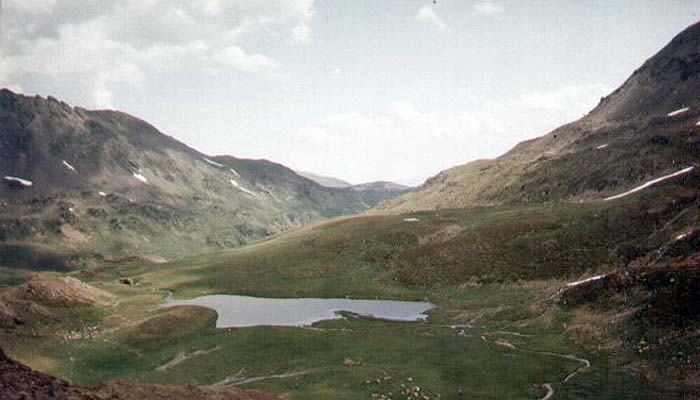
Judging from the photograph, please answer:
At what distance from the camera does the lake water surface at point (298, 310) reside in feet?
233

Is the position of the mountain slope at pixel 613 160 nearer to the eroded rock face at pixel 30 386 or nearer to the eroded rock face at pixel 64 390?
the eroded rock face at pixel 64 390

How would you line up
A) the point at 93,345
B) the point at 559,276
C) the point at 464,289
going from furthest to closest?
the point at 464,289, the point at 559,276, the point at 93,345

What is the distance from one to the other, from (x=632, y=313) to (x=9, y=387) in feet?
149

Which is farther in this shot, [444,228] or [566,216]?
[444,228]

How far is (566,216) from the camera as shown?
9225 centimetres

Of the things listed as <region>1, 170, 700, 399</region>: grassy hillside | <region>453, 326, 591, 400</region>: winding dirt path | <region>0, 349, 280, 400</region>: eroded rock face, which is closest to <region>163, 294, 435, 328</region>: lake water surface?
<region>1, 170, 700, 399</region>: grassy hillside

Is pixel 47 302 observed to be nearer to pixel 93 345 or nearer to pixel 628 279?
pixel 93 345

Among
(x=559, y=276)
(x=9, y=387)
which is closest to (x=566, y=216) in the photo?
(x=559, y=276)

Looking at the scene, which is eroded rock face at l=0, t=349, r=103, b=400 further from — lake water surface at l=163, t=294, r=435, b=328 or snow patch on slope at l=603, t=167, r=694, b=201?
snow patch on slope at l=603, t=167, r=694, b=201

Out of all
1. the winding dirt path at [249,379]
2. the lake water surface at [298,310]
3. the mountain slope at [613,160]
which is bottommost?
the lake water surface at [298,310]

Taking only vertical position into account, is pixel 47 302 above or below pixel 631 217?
below

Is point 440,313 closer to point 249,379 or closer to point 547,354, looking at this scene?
point 547,354

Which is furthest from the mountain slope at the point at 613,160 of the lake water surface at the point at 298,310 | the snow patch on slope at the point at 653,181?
the lake water surface at the point at 298,310

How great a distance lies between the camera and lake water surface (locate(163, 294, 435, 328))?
233ft
